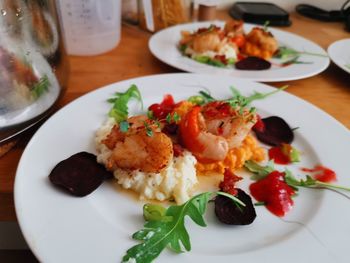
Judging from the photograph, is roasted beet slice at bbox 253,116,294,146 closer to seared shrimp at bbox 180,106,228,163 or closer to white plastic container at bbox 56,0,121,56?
seared shrimp at bbox 180,106,228,163

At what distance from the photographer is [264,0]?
182 centimetres

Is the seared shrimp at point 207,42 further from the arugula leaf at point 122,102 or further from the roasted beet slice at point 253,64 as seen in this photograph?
the arugula leaf at point 122,102

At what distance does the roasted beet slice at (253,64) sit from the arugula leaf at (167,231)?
0.61 m

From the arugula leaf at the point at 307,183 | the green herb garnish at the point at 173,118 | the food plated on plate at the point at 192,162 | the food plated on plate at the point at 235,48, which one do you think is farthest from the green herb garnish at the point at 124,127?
the food plated on plate at the point at 235,48

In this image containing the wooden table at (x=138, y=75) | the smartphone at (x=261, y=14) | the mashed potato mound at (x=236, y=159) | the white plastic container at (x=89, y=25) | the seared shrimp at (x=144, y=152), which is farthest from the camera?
the smartphone at (x=261, y=14)

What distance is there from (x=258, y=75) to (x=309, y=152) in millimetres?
357

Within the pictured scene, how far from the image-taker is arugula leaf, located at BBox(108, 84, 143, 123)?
86 cm

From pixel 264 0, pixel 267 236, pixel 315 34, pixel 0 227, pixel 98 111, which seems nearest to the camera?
pixel 267 236

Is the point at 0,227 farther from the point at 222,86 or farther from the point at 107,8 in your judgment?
the point at 107,8

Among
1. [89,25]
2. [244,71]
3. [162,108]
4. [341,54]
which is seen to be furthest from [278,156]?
[89,25]

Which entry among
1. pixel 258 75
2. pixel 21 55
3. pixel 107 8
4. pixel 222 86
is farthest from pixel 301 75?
pixel 21 55

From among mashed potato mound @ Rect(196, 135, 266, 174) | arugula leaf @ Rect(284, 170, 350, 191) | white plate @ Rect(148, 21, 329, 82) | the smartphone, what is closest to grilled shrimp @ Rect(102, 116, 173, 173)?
mashed potato mound @ Rect(196, 135, 266, 174)

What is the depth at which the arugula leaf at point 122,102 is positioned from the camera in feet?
2.83

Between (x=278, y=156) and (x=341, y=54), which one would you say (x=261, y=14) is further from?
(x=278, y=156)
